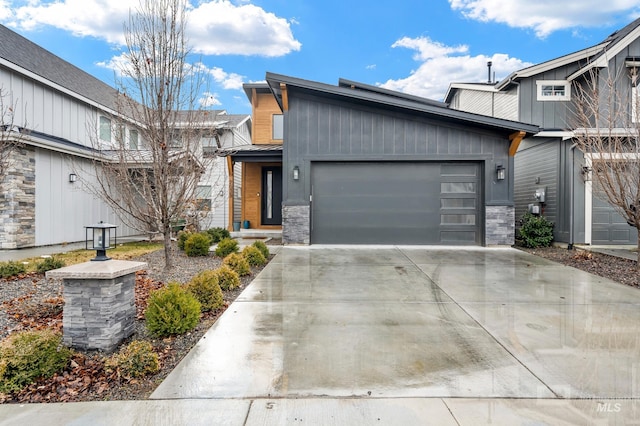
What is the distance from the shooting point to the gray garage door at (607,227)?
355 inches

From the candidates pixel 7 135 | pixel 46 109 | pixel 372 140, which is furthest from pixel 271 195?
pixel 7 135

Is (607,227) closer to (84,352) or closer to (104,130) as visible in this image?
(84,352)

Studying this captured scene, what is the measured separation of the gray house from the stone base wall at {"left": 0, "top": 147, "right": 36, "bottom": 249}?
6602 millimetres

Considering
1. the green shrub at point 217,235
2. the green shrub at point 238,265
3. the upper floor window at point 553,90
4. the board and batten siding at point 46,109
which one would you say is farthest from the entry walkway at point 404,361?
the board and batten siding at point 46,109

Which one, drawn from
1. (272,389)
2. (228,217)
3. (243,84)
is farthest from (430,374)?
(243,84)

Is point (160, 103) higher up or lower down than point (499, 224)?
higher up

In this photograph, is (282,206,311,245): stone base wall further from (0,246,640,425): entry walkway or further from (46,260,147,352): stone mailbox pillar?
(46,260,147,352): stone mailbox pillar

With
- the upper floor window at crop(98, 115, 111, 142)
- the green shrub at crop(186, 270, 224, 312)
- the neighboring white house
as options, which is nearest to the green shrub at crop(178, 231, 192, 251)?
the neighboring white house

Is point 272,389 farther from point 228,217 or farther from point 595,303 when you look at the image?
point 228,217

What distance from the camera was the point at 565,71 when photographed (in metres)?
9.87

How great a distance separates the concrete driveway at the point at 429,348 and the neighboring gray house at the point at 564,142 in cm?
473

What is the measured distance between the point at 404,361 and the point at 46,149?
10725mm

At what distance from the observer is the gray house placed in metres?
8.88

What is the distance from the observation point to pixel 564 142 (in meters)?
9.10
